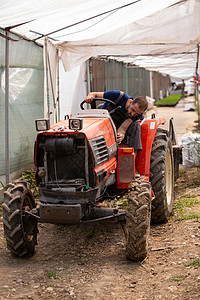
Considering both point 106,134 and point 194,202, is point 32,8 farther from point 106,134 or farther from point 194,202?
point 194,202

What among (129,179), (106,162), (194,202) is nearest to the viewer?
(106,162)

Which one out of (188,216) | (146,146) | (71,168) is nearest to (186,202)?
(188,216)

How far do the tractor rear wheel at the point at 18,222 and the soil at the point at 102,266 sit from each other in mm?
162

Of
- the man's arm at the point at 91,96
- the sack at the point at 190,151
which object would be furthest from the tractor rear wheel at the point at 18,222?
the sack at the point at 190,151

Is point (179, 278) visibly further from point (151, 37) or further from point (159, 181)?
point (151, 37)

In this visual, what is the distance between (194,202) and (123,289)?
2638mm

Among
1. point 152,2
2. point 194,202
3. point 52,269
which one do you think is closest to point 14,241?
point 52,269

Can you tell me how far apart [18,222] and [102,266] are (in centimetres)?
92

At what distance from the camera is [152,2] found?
6.64 m

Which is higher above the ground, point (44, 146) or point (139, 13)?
point (139, 13)

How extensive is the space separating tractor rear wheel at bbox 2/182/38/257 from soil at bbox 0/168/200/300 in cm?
16

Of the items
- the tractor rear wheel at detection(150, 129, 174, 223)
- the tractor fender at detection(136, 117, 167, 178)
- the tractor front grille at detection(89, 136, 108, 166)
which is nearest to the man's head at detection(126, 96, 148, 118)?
the tractor fender at detection(136, 117, 167, 178)

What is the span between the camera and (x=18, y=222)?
12.9 feet

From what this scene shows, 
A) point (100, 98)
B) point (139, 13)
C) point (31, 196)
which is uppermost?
point (139, 13)
